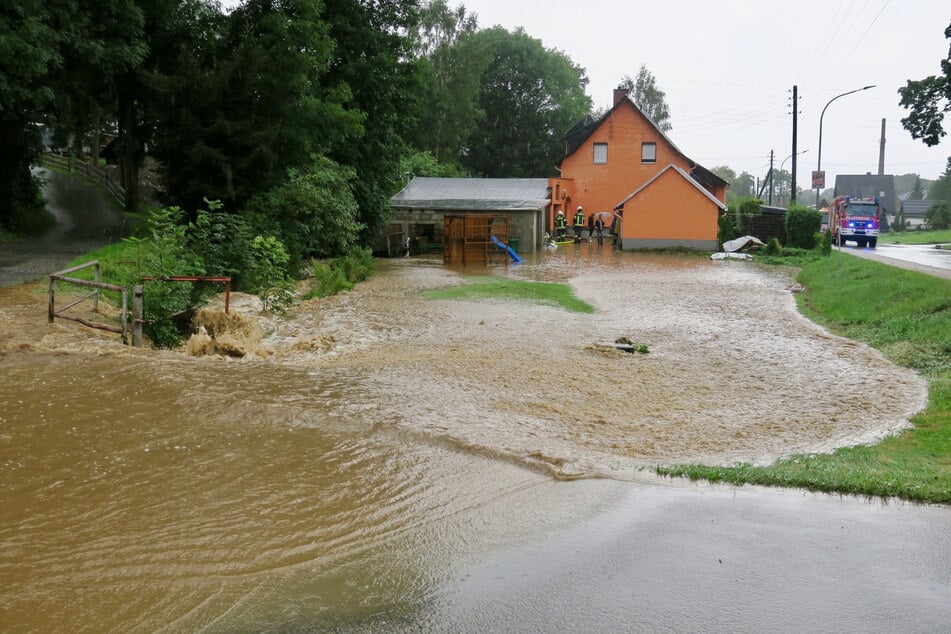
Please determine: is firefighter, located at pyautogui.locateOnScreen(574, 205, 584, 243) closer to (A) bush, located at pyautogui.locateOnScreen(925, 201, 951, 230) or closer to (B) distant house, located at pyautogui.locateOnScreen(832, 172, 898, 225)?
(A) bush, located at pyautogui.locateOnScreen(925, 201, 951, 230)

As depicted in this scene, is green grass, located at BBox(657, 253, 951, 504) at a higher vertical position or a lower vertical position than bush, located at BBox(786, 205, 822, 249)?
lower

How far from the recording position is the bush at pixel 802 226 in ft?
131

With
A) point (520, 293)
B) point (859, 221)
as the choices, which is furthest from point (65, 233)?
point (859, 221)

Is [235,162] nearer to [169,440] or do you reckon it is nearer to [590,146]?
[169,440]

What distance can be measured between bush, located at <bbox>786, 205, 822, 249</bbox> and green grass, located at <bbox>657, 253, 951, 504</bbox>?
1116cm

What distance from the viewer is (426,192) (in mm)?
44094

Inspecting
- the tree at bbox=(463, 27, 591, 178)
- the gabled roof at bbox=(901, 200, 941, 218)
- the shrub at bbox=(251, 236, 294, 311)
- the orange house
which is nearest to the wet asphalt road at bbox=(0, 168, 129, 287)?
the shrub at bbox=(251, 236, 294, 311)

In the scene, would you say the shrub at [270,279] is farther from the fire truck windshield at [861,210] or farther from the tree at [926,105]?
the fire truck windshield at [861,210]

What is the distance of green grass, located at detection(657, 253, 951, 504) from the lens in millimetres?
7020

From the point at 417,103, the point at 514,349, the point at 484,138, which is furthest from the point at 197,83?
the point at 484,138

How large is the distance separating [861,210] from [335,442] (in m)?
41.2

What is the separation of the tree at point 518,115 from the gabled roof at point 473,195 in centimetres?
2420

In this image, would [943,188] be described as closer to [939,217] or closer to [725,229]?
[939,217]

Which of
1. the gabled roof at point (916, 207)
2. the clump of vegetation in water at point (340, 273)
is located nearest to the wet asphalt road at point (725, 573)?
the clump of vegetation in water at point (340, 273)
